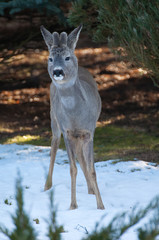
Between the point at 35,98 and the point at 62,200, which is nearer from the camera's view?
the point at 62,200

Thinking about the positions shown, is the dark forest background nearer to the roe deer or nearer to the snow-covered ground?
the snow-covered ground

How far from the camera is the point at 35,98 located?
57.3ft

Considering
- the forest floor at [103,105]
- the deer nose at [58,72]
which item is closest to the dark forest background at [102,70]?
the forest floor at [103,105]

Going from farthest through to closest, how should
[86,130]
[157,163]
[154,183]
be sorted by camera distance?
[157,163] < [154,183] < [86,130]

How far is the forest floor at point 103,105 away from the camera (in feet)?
39.4

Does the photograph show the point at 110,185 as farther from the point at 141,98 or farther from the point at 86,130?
the point at 141,98

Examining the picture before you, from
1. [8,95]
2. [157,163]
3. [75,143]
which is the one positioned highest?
[75,143]

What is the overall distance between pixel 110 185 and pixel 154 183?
2.68ft

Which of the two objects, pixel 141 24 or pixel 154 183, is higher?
pixel 141 24

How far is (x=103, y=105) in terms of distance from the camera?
54.5 ft

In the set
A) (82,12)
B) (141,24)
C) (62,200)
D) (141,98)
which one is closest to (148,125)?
(141,98)

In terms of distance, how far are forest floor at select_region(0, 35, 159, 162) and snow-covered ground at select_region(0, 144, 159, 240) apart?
1438 mm

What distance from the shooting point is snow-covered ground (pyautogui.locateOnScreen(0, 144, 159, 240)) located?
5.50m

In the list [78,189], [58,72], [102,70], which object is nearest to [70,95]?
[58,72]
